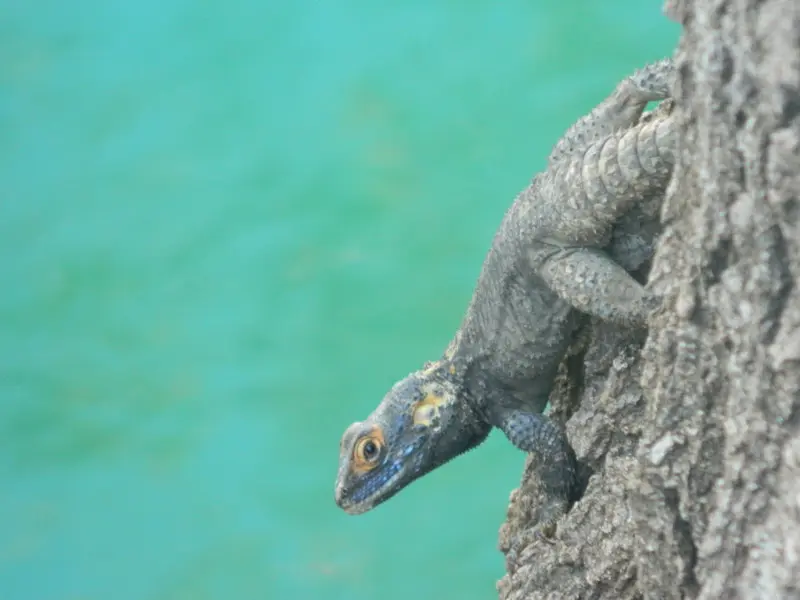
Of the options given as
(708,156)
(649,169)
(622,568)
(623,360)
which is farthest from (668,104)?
(622,568)

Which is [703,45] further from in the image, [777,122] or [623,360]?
[623,360]

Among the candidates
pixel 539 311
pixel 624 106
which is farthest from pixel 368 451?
pixel 624 106

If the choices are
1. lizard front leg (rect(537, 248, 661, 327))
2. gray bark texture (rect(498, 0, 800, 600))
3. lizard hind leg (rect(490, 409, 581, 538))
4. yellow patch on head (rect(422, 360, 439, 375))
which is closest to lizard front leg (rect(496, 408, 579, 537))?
lizard hind leg (rect(490, 409, 581, 538))

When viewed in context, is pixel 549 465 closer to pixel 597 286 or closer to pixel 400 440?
pixel 400 440

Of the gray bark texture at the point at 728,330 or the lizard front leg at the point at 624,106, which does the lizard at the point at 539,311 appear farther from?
the gray bark texture at the point at 728,330

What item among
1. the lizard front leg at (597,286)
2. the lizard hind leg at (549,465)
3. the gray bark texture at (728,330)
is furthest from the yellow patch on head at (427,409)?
the gray bark texture at (728,330)
